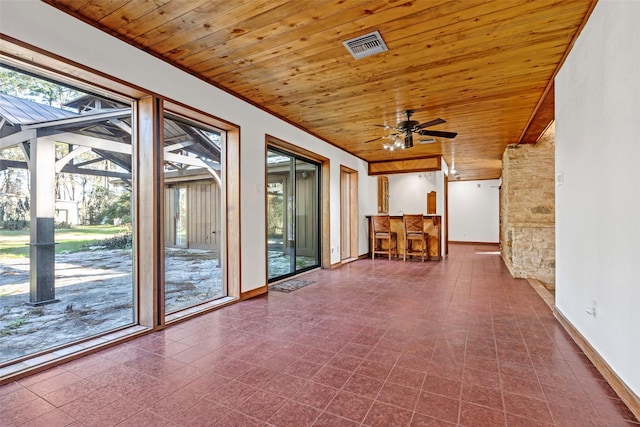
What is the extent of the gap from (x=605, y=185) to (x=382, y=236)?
18.2 ft

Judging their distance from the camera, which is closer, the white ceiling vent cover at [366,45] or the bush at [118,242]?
the white ceiling vent cover at [366,45]

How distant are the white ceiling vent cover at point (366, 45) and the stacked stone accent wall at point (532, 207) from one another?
4045 millimetres

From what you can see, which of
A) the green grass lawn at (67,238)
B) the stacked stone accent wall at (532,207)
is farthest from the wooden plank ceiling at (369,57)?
the green grass lawn at (67,238)

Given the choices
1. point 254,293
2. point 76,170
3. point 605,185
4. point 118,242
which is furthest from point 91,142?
point 605,185

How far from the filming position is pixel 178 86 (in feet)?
10.3

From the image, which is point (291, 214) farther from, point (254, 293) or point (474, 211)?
point (474, 211)

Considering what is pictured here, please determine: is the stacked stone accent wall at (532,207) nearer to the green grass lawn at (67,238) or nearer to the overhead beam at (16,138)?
the green grass lawn at (67,238)

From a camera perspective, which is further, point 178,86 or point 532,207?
point 532,207

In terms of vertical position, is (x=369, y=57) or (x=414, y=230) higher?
(x=369, y=57)

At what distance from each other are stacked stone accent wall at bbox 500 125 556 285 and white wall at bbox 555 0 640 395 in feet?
7.80

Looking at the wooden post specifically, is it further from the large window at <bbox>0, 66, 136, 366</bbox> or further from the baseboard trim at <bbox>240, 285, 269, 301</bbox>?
the baseboard trim at <bbox>240, 285, 269, 301</bbox>

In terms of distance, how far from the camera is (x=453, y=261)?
7.19m

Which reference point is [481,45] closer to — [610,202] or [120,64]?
[610,202]

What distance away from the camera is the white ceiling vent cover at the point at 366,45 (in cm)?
264
